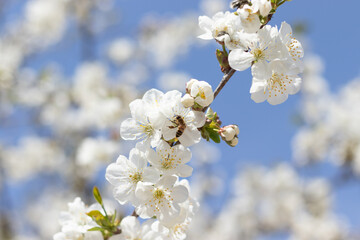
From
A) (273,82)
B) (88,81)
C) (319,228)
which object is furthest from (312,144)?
(273,82)

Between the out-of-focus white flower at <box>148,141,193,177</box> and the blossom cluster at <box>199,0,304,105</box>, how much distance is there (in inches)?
12.1

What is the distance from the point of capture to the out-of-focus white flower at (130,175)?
43.6 inches

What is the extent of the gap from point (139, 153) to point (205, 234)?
7397 millimetres

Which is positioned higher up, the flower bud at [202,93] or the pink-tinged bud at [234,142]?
the flower bud at [202,93]

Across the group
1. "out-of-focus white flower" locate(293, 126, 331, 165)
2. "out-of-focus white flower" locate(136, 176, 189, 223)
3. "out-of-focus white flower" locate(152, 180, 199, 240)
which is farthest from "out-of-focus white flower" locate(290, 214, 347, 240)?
"out-of-focus white flower" locate(136, 176, 189, 223)

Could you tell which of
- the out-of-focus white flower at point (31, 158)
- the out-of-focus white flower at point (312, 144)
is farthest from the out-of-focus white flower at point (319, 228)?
the out-of-focus white flower at point (31, 158)

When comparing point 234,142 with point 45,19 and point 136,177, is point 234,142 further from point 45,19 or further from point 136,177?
point 45,19

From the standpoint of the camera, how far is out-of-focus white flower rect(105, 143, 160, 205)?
1108mm

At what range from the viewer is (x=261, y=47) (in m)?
1.08

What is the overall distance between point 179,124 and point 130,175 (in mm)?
272

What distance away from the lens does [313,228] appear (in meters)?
6.04

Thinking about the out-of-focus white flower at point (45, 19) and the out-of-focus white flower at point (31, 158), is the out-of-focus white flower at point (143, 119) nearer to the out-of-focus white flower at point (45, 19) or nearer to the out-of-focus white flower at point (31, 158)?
the out-of-focus white flower at point (31, 158)

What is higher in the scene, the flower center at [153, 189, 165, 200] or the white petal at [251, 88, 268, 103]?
the white petal at [251, 88, 268, 103]

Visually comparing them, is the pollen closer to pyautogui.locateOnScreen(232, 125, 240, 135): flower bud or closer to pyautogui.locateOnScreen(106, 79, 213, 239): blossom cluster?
pyautogui.locateOnScreen(106, 79, 213, 239): blossom cluster
